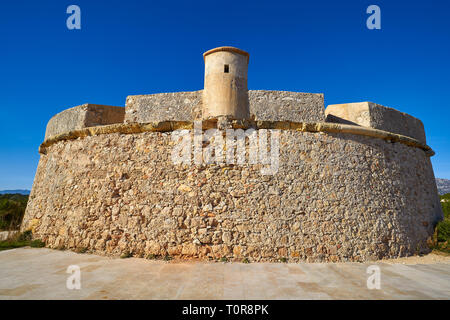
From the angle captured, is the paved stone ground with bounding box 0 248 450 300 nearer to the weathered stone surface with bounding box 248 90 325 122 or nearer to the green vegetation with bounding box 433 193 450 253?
the green vegetation with bounding box 433 193 450 253

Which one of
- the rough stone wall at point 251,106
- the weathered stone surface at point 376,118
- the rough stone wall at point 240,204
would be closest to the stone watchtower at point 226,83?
the rough stone wall at point 251,106

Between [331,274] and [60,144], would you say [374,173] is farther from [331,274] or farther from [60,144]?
[60,144]

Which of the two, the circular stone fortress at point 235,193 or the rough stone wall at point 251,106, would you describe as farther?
the rough stone wall at point 251,106

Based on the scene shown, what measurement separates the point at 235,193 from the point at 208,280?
2.04m

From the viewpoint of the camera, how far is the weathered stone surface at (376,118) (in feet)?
28.5

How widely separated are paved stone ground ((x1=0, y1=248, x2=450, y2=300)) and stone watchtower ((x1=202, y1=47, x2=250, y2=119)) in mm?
4820

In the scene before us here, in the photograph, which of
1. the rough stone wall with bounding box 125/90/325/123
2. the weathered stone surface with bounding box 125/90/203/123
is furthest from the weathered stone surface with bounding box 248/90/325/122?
the weathered stone surface with bounding box 125/90/203/123

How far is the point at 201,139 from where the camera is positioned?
231 inches

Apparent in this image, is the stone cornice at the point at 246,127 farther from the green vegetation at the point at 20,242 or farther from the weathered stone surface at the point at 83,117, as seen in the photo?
the green vegetation at the point at 20,242

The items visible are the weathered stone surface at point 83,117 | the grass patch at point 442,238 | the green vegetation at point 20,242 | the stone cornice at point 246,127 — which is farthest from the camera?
the weathered stone surface at point 83,117

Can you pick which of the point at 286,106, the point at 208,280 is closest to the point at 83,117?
the point at 286,106
